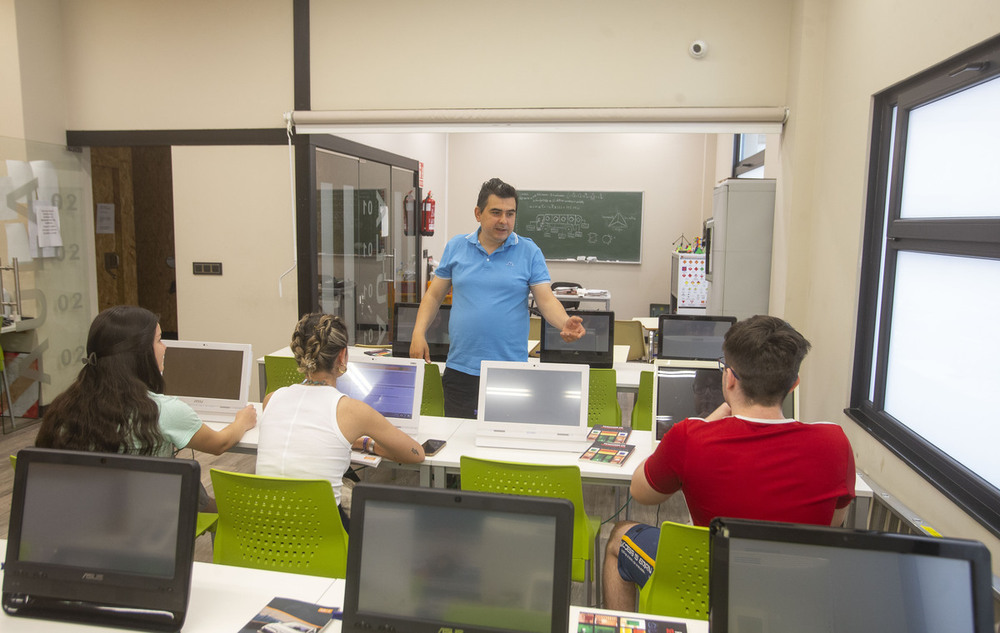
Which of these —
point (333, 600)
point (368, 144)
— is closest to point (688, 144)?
point (368, 144)

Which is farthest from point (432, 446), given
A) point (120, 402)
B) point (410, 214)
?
point (410, 214)

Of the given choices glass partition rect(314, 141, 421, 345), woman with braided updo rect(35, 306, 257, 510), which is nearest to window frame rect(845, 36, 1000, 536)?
woman with braided updo rect(35, 306, 257, 510)

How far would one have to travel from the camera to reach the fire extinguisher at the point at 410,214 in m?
7.57

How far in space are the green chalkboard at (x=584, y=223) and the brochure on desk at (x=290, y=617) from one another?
775 centimetres

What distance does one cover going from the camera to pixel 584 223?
9.21 m

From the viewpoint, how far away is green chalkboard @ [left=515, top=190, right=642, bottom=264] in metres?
9.12

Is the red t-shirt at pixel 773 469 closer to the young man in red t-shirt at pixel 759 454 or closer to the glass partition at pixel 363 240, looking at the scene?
the young man in red t-shirt at pixel 759 454

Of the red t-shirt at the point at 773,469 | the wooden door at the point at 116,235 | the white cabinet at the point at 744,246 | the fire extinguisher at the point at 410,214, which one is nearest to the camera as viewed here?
the red t-shirt at the point at 773,469

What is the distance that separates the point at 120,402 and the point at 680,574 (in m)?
1.69

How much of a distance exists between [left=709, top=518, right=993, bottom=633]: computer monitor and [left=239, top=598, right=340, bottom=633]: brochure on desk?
2.86ft

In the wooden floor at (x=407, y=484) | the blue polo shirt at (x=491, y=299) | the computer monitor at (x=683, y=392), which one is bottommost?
the wooden floor at (x=407, y=484)

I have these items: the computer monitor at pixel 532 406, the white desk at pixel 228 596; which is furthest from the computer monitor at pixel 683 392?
the white desk at pixel 228 596

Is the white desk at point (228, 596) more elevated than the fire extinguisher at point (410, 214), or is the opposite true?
the fire extinguisher at point (410, 214)

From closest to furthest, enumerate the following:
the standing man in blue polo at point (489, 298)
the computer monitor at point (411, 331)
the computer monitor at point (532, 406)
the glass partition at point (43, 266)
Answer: the computer monitor at point (532, 406) → the standing man in blue polo at point (489, 298) → the computer monitor at point (411, 331) → the glass partition at point (43, 266)
